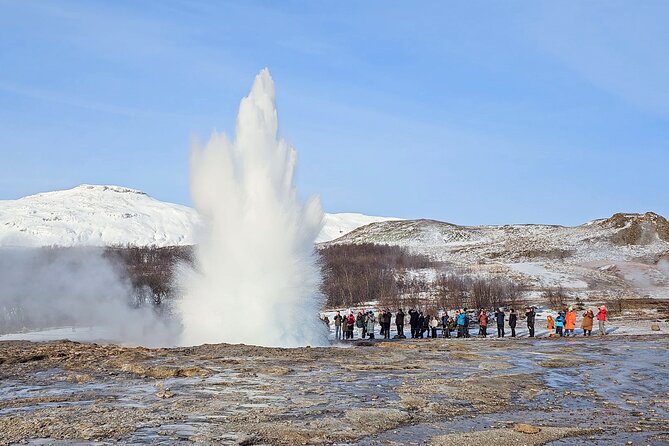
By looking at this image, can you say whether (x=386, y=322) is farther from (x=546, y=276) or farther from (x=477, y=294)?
(x=546, y=276)

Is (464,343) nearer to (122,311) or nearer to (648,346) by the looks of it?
(648,346)

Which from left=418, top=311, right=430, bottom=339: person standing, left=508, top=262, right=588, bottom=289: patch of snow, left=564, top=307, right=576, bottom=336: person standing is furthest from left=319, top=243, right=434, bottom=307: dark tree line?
left=564, top=307, right=576, bottom=336: person standing

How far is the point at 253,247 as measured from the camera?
25.6 m

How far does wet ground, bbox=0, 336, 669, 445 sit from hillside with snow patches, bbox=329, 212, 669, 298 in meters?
48.9

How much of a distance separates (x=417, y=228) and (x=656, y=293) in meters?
98.1

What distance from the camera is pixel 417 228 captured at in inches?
6368

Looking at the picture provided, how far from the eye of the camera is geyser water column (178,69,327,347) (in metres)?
25.0

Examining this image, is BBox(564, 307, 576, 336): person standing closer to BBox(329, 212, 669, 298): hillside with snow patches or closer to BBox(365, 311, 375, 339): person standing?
BBox(365, 311, 375, 339): person standing

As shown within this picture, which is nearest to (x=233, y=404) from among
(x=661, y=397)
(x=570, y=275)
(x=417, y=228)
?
(x=661, y=397)

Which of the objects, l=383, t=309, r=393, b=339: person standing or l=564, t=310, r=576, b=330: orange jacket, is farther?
l=564, t=310, r=576, b=330: orange jacket

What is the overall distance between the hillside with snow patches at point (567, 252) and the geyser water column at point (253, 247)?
45.1 metres

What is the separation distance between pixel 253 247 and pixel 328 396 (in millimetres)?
12699

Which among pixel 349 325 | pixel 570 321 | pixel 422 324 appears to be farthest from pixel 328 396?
pixel 570 321

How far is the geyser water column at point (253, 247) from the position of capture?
25.0 m
